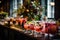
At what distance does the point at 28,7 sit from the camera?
3.65 metres

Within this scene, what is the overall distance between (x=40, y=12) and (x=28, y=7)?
0.37 metres

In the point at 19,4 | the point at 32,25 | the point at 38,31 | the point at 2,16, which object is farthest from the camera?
the point at 2,16

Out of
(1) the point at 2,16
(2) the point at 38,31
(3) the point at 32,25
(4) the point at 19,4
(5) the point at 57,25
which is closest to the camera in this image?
(5) the point at 57,25

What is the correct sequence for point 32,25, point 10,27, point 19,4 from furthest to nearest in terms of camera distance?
point 19,4, point 10,27, point 32,25

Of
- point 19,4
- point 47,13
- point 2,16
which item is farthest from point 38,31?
point 2,16

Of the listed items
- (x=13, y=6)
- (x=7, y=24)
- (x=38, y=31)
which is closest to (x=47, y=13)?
(x=38, y=31)

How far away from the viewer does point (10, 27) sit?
3.48 metres

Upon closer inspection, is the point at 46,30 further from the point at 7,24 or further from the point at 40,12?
the point at 7,24

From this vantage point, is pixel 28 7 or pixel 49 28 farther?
pixel 28 7

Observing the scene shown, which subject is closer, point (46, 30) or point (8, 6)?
point (46, 30)

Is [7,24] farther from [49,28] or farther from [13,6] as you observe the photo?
[49,28]

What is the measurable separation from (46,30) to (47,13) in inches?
27.4

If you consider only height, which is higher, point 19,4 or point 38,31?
point 19,4

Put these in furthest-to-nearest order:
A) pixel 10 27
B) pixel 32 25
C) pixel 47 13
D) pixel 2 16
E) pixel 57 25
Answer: pixel 2 16 < pixel 10 27 < pixel 47 13 < pixel 32 25 < pixel 57 25
